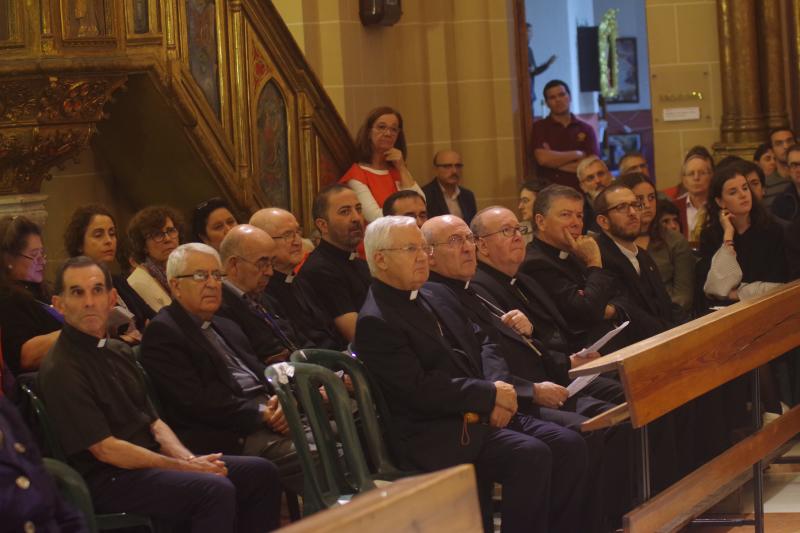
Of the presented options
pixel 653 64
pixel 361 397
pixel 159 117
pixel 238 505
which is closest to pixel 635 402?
pixel 361 397

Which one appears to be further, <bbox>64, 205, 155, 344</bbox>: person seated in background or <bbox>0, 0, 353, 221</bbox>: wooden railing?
<bbox>0, 0, 353, 221</bbox>: wooden railing

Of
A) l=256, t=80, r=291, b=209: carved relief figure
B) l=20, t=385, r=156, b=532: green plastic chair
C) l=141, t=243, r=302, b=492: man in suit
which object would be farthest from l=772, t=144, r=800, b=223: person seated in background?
l=20, t=385, r=156, b=532: green plastic chair

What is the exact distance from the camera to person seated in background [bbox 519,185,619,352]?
21.6ft

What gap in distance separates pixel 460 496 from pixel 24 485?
1520 mm

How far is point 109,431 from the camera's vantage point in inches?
182

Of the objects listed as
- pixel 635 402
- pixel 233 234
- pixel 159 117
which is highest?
pixel 159 117

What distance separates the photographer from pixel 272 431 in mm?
5371

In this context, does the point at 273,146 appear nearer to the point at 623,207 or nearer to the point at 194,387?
the point at 623,207

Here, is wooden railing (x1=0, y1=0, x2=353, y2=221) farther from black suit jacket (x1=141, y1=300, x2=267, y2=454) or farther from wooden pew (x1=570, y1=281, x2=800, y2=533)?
wooden pew (x1=570, y1=281, x2=800, y2=533)

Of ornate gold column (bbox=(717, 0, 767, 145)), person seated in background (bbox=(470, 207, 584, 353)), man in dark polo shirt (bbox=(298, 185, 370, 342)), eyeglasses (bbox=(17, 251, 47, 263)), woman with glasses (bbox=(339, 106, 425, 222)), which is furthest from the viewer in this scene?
ornate gold column (bbox=(717, 0, 767, 145))

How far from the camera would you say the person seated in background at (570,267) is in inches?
259

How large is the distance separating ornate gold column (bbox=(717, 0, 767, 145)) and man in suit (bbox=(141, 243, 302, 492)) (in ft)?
20.8

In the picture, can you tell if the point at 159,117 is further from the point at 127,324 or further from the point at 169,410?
the point at 169,410

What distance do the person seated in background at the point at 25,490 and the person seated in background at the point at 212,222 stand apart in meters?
2.98
